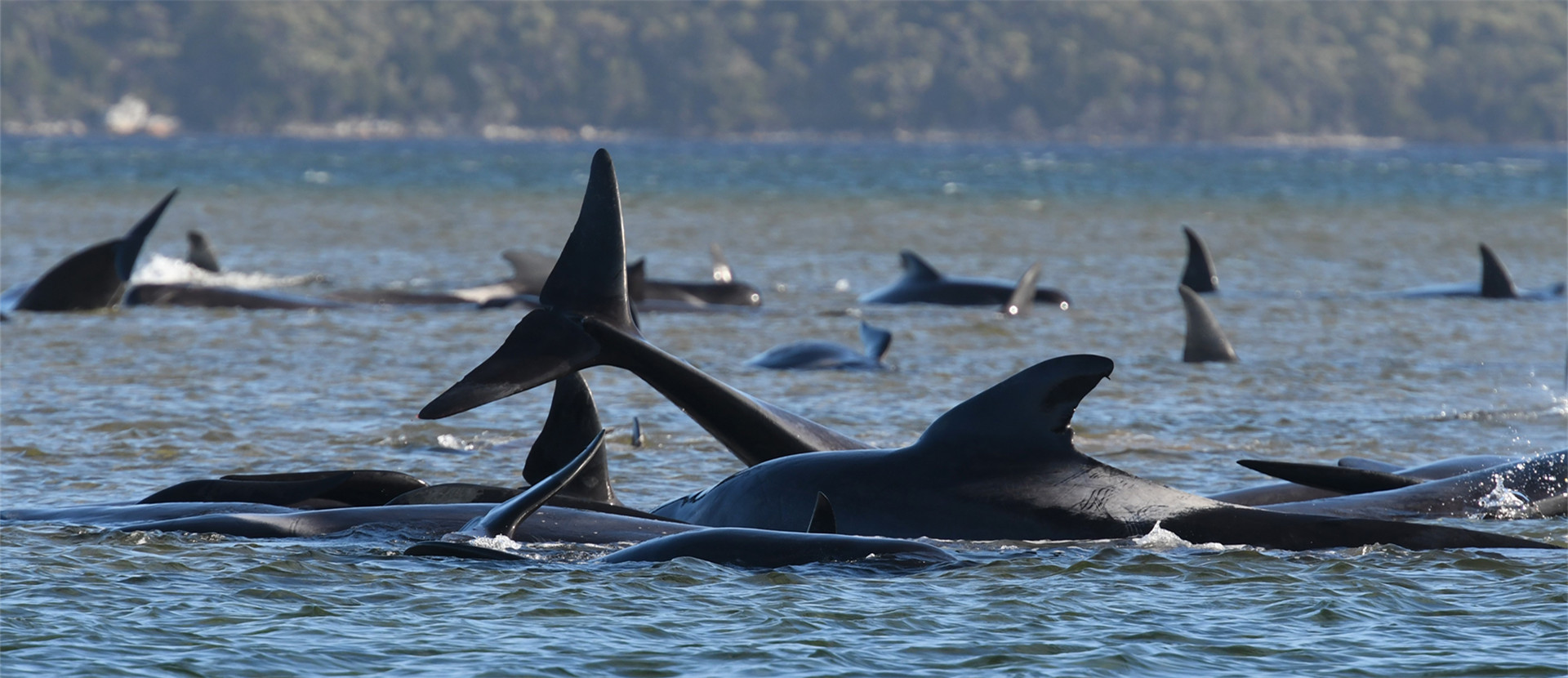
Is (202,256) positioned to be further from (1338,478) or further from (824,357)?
(1338,478)

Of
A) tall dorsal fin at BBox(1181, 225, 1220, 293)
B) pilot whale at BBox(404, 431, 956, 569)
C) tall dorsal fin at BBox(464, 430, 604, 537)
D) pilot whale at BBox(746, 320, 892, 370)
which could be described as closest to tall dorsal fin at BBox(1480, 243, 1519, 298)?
tall dorsal fin at BBox(1181, 225, 1220, 293)

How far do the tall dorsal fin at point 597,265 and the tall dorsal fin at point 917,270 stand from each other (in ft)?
47.1

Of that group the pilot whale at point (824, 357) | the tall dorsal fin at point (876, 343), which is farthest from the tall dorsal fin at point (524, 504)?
the tall dorsal fin at point (876, 343)

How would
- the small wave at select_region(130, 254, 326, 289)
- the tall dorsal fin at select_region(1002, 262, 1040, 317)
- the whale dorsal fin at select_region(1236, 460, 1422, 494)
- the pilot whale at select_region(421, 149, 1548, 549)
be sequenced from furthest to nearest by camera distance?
1. the small wave at select_region(130, 254, 326, 289)
2. the tall dorsal fin at select_region(1002, 262, 1040, 317)
3. the whale dorsal fin at select_region(1236, 460, 1422, 494)
4. the pilot whale at select_region(421, 149, 1548, 549)

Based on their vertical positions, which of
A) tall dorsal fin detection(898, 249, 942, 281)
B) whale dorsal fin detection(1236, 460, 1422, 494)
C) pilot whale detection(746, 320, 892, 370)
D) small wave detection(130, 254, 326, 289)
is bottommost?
whale dorsal fin detection(1236, 460, 1422, 494)

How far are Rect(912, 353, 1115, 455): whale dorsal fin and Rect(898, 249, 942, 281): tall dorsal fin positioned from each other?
15403mm

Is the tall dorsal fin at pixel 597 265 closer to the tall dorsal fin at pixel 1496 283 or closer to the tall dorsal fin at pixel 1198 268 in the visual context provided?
the tall dorsal fin at pixel 1198 268

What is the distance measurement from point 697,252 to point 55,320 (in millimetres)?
18499

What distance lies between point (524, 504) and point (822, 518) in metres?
1.16

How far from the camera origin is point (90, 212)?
47.5 m

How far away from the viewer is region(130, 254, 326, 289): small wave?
80.9ft

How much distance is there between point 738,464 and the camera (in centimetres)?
1116

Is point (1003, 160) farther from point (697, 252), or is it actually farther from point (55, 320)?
point (55, 320)

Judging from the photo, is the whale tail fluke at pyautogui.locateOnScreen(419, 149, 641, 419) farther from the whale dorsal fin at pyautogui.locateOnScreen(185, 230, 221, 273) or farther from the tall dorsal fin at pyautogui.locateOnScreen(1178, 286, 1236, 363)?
the whale dorsal fin at pyautogui.locateOnScreen(185, 230, 221, 273)
